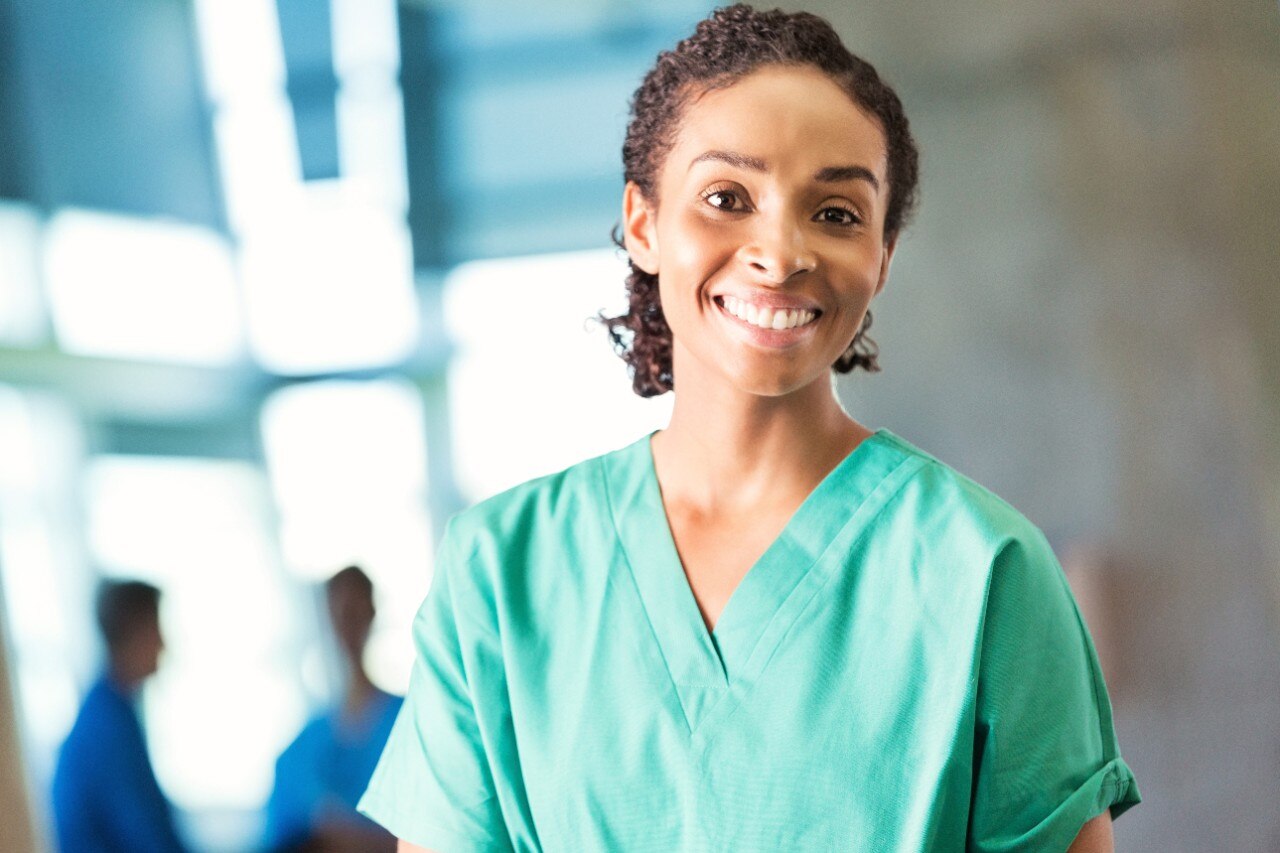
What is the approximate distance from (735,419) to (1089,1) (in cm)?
52

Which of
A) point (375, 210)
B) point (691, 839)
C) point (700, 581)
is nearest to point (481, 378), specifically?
point (375, 210)

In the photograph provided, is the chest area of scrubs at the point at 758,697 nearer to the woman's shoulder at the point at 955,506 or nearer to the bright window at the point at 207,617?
the woman's shoulder at the point at 955,506

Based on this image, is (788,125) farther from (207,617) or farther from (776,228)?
(207,617)

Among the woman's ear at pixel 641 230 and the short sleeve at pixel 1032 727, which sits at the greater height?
the woman's ear at pixel 641 230

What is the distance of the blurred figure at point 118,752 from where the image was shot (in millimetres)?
1169

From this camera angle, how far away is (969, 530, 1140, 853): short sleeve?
2.36 feet

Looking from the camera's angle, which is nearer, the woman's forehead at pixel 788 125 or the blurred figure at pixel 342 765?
the woman's forehead at pixel 788 125

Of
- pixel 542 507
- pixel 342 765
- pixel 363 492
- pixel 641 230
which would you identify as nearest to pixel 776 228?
pixel 641 230

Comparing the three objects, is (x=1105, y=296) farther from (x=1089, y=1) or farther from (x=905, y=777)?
(x=905, y=777)

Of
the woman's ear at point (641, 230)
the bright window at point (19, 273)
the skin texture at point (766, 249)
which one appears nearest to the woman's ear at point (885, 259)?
the skin texture at point (766, 249)

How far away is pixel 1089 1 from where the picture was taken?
109 cm

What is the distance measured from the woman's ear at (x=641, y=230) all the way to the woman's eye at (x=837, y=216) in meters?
0.11

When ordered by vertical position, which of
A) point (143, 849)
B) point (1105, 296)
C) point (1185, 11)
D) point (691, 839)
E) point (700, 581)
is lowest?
point (143, 849)

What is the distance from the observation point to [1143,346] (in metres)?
1.07
